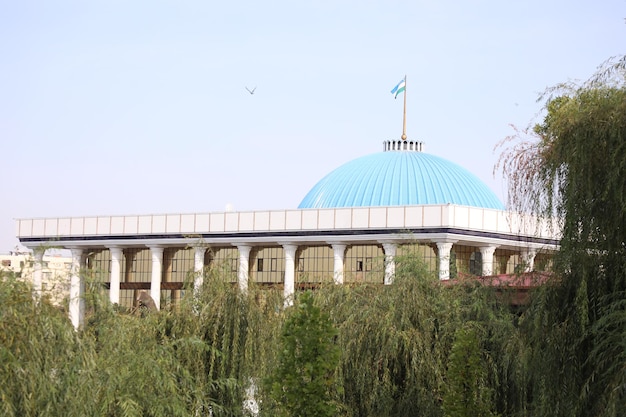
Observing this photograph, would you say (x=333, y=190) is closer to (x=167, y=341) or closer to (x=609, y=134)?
(x=167, y=341)

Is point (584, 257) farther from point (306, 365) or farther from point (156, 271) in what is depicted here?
point (156, 271)

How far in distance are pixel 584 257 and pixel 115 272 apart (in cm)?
5054

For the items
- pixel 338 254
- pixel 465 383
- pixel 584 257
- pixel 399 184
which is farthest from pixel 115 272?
pixel 584 257

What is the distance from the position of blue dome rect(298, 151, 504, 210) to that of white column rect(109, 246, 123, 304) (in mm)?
10370

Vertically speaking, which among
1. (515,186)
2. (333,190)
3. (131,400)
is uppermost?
(333,190)

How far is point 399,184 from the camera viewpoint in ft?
201

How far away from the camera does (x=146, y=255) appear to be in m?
66.1

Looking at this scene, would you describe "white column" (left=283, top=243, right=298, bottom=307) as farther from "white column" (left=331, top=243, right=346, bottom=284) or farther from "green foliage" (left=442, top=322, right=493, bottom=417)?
"green foliage" (left=442, top=322, right=493, bottom=417)

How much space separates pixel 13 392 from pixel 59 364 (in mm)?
1200

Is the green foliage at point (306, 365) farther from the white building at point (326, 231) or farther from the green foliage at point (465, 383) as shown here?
the white building at point (326, 231)

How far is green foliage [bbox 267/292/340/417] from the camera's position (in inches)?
724

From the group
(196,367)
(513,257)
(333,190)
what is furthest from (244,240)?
(196,367)

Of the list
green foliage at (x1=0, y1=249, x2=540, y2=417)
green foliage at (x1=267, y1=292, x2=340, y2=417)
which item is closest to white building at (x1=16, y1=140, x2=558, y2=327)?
green foliage at (x1=0, y1=249, x2=540, y2=417)

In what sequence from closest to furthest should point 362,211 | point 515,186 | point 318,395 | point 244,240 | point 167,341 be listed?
point 515,186 < point 318,395 < point 167,341 < point 362,211 < point 244,240
